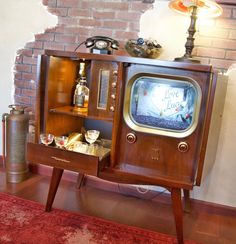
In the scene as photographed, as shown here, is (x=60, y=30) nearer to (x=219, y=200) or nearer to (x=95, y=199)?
(x=95, y=199)

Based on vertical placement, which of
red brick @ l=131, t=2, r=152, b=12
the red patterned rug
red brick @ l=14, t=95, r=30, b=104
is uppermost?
red brick @ l=131, t=2, r=152, b=12

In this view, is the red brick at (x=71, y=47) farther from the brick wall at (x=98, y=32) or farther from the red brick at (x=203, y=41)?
the red brick at (x=203, y=41)

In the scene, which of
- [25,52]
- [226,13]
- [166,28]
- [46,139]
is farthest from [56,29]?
[226,13]

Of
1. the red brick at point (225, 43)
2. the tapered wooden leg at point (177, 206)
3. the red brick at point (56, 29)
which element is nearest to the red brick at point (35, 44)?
the red brick at point (56, 29)

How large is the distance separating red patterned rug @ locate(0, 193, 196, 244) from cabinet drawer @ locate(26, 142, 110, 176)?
1.34ft

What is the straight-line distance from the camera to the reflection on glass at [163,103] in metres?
1.53

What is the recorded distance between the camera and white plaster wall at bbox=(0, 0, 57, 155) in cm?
232

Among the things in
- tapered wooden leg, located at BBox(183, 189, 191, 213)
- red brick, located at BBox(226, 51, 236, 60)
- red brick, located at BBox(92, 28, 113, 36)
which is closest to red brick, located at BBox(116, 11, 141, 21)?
red brick, located at BBox(92, 28, 113, 36)

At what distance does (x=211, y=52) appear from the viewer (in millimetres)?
1980

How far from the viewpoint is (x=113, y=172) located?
1647 mm

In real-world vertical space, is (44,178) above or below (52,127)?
below

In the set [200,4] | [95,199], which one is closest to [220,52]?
[200,4]

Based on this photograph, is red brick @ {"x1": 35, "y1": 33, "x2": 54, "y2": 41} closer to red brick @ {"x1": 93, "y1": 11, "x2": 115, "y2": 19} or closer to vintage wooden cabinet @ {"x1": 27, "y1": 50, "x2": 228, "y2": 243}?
red brick @ {"x1": 93, "y1": 11, "x2": 115, "y2": 19}

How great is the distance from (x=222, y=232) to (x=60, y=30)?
186 centimetres
